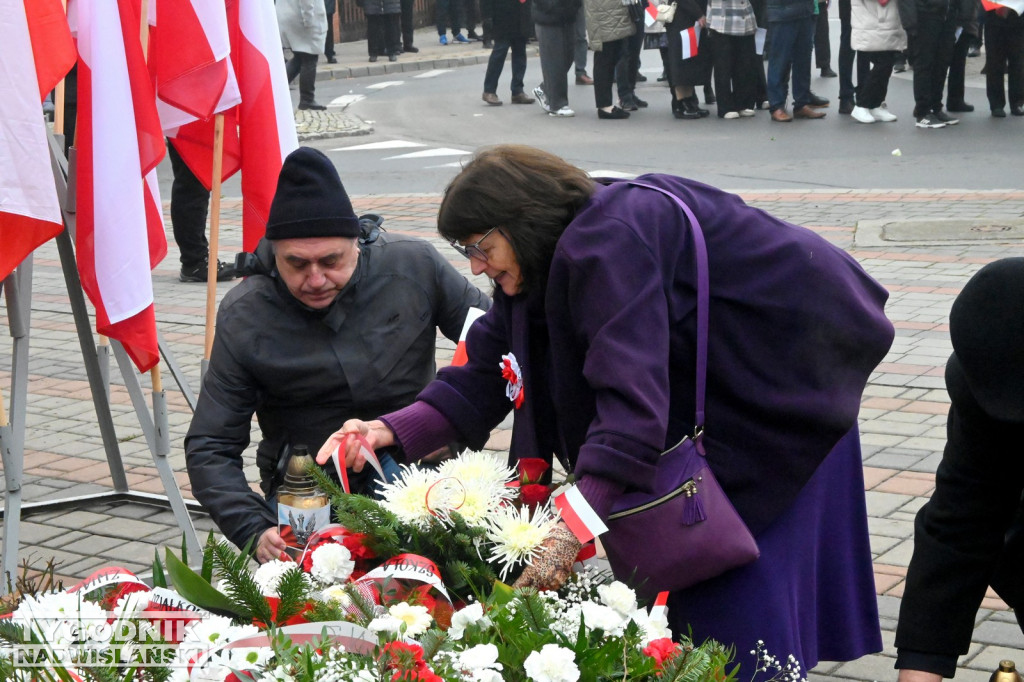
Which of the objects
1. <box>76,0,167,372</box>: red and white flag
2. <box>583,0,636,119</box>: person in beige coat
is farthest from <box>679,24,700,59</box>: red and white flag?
<box>76,0,167,372</box>: red and white flag

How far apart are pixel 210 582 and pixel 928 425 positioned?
Answer: 3908mm

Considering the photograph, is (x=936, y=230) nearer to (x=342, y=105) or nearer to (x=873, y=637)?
(x=873, y=637)

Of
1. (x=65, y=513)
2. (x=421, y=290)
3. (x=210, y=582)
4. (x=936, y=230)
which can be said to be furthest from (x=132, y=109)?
(x=936, y=230)

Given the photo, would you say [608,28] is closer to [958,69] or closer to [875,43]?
[875,43]

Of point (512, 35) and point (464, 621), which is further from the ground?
point (512, 35)

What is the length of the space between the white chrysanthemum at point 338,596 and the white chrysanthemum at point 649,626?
0.43m

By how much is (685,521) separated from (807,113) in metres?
11.9

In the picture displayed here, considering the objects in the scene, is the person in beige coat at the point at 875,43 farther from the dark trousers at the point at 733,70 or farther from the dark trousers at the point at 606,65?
the dark trousers at the point at 606,65

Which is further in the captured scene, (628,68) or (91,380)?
(628,68)

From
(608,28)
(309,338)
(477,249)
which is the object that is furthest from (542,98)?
(477,249)

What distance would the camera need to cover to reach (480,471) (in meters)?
2.38

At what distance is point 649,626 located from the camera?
194 cm

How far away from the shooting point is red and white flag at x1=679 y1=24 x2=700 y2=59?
1384cm

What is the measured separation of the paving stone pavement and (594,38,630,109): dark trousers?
4616 millimetres
